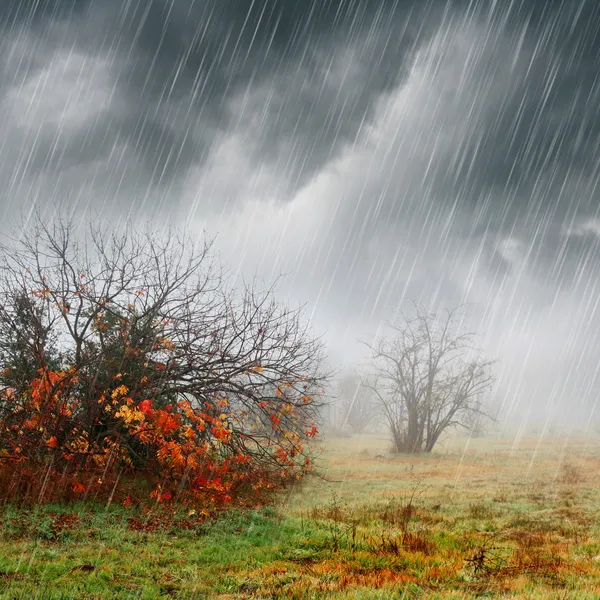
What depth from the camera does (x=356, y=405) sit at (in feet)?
250

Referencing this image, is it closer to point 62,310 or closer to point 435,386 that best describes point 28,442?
point 62,310

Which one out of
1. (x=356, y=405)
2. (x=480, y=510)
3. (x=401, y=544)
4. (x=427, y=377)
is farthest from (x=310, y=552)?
(x=356, y=405)

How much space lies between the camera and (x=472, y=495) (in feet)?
44.9

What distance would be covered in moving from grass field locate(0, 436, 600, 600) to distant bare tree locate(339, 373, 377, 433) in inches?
2460

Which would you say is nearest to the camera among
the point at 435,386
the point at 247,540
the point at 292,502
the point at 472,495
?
the point at 247,540

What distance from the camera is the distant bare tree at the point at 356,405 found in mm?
73938

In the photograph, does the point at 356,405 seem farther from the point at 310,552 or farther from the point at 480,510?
the point at 310,552

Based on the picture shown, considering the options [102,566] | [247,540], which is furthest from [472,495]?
[102,566]

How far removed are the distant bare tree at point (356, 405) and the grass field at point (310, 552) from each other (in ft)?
205

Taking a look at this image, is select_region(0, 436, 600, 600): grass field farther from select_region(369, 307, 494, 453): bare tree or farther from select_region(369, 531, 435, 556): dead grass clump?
select_region(369, 307, 494, 453): bare tree

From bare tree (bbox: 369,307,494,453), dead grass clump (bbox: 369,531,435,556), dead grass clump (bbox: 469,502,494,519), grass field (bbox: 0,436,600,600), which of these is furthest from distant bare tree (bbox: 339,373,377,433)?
dead grass clump (bbox: 369,531,435,556)

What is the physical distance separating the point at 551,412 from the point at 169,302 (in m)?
134

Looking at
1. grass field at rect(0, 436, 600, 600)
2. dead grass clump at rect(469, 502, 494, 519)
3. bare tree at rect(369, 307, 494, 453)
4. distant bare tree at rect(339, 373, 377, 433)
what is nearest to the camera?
grass field at rect(0, 436, 600, 600)

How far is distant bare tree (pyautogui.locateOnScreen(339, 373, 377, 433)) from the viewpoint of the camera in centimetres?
7394
